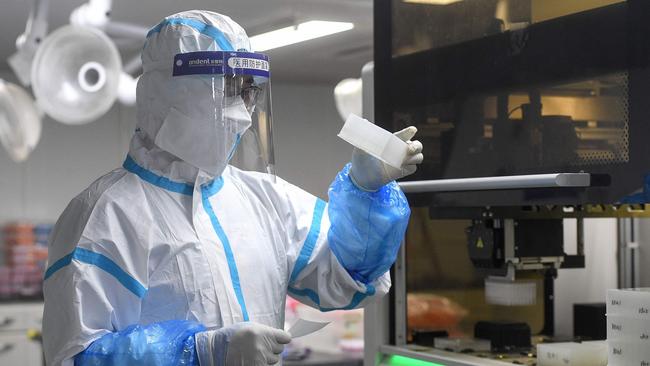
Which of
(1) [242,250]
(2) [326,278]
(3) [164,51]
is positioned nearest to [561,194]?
(2) [326,278]

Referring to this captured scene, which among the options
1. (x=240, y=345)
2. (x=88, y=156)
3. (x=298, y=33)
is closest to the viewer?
(x=240, y=345)

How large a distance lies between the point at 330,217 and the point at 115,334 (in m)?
0.65

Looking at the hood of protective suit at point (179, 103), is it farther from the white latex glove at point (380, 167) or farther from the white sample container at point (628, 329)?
the white sample container at point (628, 329)

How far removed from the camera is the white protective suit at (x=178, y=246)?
1942mm

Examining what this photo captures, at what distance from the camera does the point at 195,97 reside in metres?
2.08

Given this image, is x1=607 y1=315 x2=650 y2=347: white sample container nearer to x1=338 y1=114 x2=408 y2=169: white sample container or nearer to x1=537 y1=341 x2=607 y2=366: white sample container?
x1=537 y1=341 x2=607 y2=366: white sample container

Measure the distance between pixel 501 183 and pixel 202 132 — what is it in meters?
0.73

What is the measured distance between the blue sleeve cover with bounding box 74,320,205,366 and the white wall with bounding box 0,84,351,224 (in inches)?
212

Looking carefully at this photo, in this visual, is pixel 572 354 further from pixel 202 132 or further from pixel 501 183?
pixel 202 132

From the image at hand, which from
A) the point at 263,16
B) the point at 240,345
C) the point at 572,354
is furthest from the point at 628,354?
the point at 263,16

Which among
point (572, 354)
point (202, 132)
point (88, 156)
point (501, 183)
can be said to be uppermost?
point (88, 156)

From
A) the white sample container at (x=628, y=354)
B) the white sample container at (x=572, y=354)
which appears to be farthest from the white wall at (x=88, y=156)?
the white sample container at (x=628, y=354)

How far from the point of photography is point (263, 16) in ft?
16.5

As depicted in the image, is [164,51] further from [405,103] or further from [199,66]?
[405,103]
